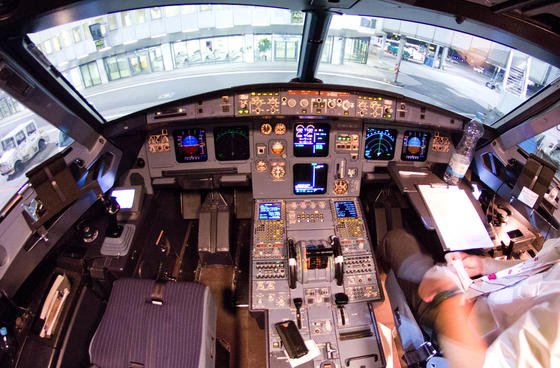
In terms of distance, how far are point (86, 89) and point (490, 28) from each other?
8.20 feet

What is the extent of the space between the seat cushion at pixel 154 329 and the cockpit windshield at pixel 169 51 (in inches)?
55.8

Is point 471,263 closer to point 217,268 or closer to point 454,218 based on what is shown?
point 454,218

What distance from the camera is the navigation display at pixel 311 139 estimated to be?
3307 mm

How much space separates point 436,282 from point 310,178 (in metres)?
1.78

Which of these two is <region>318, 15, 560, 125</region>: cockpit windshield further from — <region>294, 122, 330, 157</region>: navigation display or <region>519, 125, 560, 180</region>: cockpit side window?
<region>294, 122, 330, 157</region>: navigation display

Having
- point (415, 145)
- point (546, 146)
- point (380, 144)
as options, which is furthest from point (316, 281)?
point (546, 146)

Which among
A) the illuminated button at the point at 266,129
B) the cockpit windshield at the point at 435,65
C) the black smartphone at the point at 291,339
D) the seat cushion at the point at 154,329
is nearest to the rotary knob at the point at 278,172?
the illuminated button at the point at 266,129

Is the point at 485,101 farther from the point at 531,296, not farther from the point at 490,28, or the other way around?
the point at 531,296

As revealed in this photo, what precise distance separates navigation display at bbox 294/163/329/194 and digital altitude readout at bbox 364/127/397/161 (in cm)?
44

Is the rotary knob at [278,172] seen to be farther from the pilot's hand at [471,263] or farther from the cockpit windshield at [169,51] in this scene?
the pilot's hand at [471,263]

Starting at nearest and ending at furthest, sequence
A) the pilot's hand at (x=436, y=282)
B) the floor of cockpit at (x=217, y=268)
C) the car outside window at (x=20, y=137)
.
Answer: the pilot's hand at (x=436, y=282) < the car outside window at (x=20, y=137) < the floor of cockpit at (x=217, y=268)

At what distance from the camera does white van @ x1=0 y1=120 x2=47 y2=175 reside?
2.23 meters

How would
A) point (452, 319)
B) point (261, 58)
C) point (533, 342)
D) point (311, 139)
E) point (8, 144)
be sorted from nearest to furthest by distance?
point (533, 342), point (452, 319), point (8, 144), point (261, 58), point (311, 139)

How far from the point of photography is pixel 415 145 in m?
3.35
